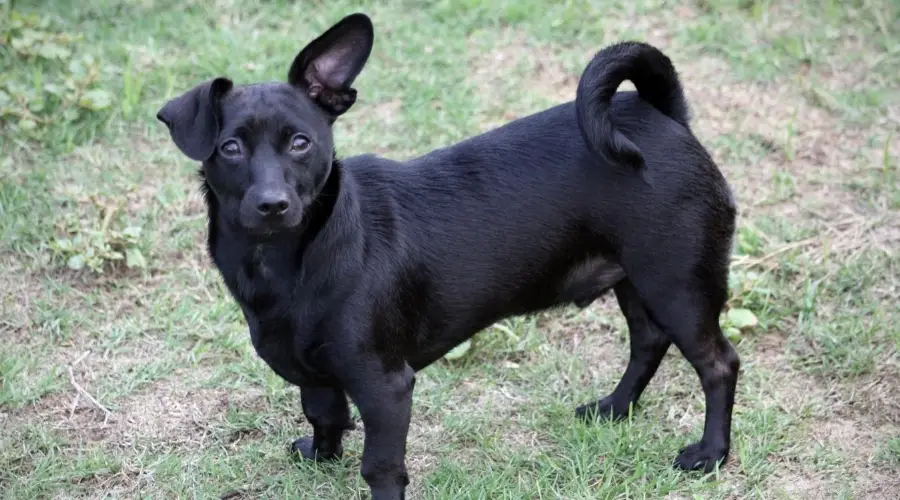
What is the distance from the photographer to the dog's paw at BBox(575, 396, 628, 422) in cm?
424

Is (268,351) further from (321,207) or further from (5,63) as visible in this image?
(5,63)

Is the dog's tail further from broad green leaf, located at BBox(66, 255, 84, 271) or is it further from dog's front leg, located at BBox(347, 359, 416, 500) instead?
broad green leaf, located at BBox(66, 255, 84, 271)

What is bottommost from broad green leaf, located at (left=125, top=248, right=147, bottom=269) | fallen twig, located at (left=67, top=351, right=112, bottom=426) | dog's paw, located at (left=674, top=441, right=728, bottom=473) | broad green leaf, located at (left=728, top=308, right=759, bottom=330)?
dog's paw, located at (left=674, top=441, right=728, bottom=473)

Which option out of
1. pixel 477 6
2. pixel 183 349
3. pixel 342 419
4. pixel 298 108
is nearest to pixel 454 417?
A: pixel 342 419

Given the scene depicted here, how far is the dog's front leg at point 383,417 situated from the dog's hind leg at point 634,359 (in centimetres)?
100

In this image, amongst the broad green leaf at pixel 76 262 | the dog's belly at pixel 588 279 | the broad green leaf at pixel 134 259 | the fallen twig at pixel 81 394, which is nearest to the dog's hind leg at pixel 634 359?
the dog's belly at pixel 588 279

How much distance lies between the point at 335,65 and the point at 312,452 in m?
1.49

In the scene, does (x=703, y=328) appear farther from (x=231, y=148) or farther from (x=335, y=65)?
(x=231, y=148)

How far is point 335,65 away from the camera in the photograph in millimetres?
3424

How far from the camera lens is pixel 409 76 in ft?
20.7

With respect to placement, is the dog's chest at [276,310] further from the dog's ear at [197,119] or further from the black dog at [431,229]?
the dog's ear at [197,119]

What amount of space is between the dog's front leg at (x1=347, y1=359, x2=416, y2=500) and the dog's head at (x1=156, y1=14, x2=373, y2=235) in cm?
56

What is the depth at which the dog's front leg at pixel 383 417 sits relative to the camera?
3406 mm

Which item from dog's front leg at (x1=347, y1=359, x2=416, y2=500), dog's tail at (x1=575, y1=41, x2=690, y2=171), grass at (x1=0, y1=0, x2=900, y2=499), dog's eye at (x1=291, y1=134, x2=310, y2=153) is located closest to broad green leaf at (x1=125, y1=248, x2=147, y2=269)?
grass at (x1=0, y1=0, x2=900, y2=499)
